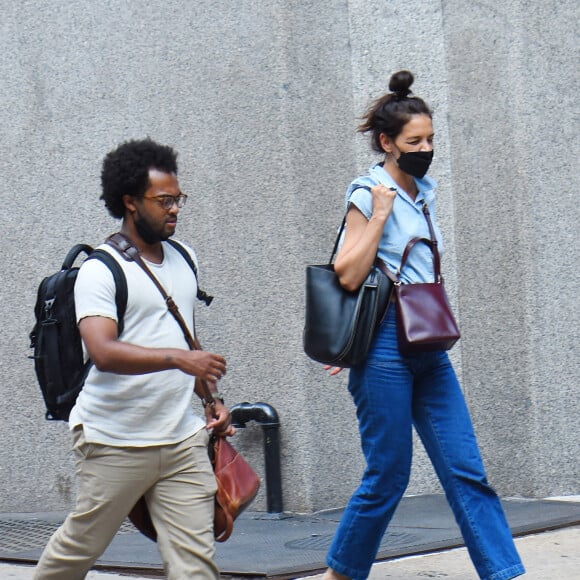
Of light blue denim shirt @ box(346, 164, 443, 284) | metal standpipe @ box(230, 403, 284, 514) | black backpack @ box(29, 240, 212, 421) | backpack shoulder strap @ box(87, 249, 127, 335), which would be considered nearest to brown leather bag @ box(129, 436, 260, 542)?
black backpack @ box(29, 240, 212, 421)

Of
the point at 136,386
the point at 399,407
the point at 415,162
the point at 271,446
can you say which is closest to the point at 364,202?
the point at 415,162

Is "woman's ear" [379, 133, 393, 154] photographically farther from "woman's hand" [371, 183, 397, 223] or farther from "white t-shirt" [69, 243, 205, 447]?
"white t-shirt" [69, 243, 205, 447]

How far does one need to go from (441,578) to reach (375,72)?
10.5ft

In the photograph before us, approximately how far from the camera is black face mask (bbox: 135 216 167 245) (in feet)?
12.2

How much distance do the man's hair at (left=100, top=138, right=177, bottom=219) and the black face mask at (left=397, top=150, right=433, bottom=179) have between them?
0.84 metres

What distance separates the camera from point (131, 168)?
3.77 meters

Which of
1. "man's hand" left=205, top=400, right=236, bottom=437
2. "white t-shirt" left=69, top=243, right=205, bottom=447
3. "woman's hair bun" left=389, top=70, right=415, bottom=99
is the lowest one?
"man's hand" left=205, top=400, right=236, bottom=437

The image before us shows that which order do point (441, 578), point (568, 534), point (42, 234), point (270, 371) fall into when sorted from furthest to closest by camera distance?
point (42, 234) < point (270, 371) < point (568, 534) < point (441, 578)

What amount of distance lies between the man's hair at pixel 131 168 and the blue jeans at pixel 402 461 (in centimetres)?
94

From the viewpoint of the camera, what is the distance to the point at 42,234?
7590mm

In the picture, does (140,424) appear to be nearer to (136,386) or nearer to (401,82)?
(136,386)

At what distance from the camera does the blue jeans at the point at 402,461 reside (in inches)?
158

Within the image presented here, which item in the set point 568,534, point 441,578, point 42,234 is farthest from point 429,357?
point 42,234

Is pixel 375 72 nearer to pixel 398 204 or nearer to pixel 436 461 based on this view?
pixel 398 204
